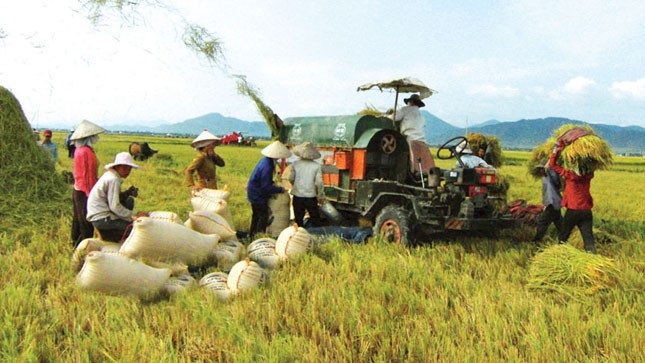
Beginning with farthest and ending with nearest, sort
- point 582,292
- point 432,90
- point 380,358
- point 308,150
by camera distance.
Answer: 1. point 432,90
2. point 308,150
3. point 582,292
4. point 380,358

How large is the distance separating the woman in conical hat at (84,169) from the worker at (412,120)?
168 inches

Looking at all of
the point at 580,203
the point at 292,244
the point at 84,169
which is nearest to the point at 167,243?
the point at 292,244

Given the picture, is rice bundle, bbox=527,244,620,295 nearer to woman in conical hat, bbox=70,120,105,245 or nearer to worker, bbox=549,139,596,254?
worker, bbox=549,139,596,254

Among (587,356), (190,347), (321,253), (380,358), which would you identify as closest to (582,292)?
(587,356)

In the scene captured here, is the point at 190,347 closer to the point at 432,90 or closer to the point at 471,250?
the point at 471,250

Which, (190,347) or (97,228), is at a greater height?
(97,228)

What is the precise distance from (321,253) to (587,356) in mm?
2760

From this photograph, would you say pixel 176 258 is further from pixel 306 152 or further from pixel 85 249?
pixel 306 152

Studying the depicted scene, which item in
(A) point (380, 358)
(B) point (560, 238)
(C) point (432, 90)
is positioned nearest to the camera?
(A) point (380, 358)

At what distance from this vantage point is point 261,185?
632 cm

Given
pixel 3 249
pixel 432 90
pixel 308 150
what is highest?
pixel 432 90

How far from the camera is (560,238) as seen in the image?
5172mm

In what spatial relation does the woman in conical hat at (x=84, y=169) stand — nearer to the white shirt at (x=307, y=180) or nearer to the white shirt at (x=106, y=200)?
the white shirt at (x=106, y=200)

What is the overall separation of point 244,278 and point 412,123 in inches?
167
